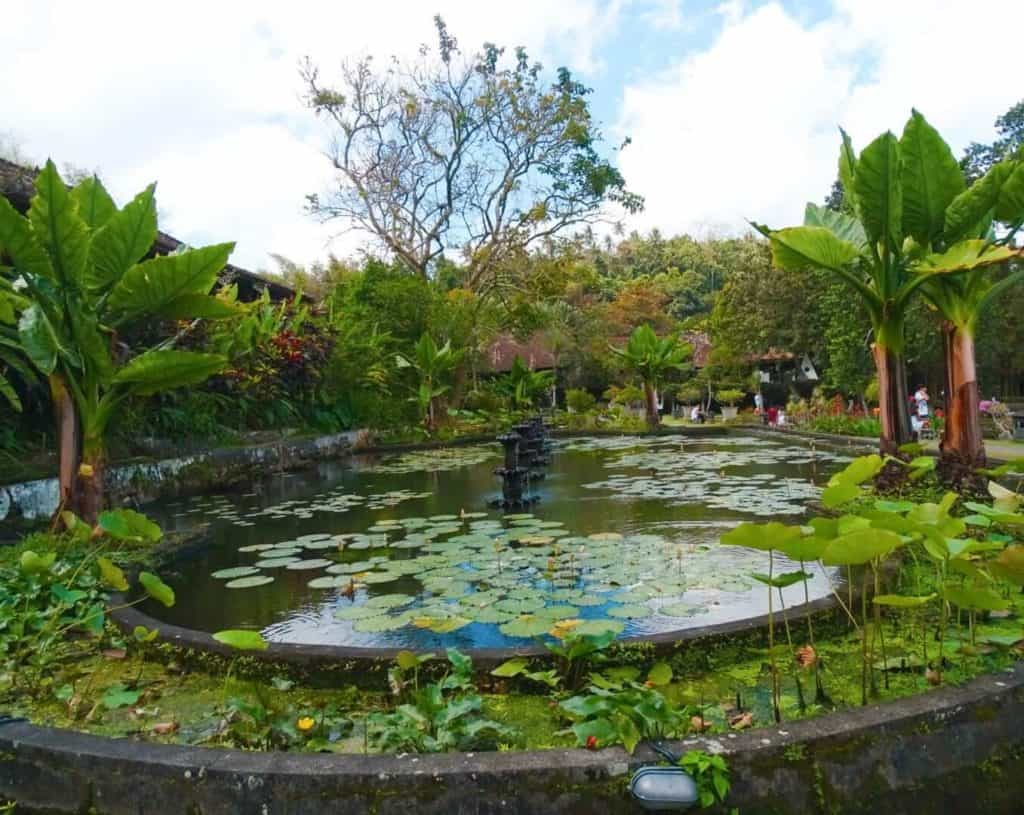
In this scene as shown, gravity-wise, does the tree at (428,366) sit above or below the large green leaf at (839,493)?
above

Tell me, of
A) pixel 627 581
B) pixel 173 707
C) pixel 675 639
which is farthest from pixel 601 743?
pixel 627 581

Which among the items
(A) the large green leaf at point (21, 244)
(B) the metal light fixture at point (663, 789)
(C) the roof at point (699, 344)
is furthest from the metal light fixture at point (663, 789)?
(C) the roof at point (699, 344)

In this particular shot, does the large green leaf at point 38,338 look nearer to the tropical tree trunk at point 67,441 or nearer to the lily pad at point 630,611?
the tropical tree trunk at point 67,441

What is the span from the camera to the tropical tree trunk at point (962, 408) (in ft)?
15.7

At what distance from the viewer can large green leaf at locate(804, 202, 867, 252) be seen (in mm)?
5808

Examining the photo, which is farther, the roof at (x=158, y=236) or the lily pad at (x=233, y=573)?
the roof at (x=158, y=236)

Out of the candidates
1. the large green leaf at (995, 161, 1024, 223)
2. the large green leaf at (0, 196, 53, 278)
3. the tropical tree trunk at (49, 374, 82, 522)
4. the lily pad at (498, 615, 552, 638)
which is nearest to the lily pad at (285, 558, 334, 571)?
the tropical tree trunk at (49, 374, 82, 522)

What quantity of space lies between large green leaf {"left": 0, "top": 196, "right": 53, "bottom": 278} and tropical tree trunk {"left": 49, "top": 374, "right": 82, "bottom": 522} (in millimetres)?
693

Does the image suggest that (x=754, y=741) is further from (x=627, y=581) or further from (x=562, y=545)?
(x=562, y=545)

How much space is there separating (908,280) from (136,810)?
5.71 metres

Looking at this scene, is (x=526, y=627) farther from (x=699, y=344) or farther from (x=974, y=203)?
(x=699, y=344)

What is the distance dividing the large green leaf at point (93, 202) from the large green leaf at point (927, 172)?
18.3 ft

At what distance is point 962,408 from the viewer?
4.82 metres

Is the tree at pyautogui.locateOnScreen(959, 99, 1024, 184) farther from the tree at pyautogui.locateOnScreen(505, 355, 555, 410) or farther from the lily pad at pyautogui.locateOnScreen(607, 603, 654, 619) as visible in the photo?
the lily pad at pyautogui.locateOnScreen(607, 603, 654, 619)
